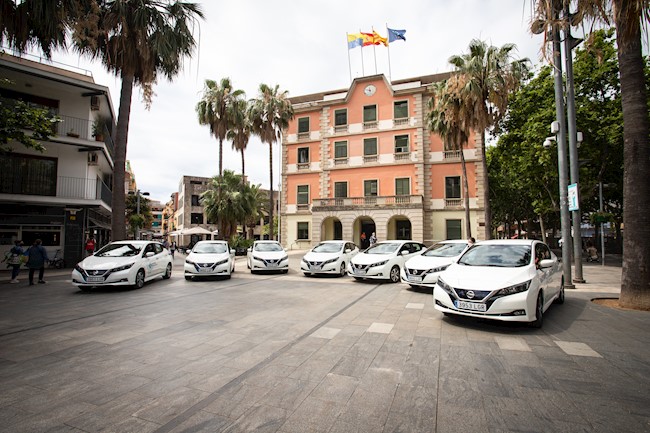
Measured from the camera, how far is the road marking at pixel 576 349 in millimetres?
4544

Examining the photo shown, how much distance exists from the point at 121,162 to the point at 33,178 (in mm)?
7315

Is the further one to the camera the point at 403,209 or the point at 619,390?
the point at 403,209

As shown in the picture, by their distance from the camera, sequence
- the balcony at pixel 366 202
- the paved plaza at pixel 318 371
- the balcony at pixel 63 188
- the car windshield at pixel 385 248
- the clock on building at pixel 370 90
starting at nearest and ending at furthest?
the paved plaza at pixel 318 371, the car windshield at pixel 385 248, the balcony at pixel 63 188, the balcony at pixel 366 202, the clock on building at pixel 370 90

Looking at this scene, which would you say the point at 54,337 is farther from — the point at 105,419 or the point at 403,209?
the point at 403,209

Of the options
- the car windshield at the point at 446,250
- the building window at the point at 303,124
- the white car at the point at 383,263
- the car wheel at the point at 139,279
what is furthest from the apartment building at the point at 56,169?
the car windshield at the point at 446,250

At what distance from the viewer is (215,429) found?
275 centimetres

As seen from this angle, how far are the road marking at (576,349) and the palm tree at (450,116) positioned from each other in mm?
16510

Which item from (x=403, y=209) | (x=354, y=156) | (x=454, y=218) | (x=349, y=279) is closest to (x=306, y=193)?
(x=354, y=156)

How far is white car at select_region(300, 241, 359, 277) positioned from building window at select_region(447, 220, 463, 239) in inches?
627

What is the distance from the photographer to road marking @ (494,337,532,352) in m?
4.79

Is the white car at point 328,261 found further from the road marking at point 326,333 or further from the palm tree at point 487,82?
the palm tree at point 487,82

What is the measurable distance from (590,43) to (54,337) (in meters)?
10.0

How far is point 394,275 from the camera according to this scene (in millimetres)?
11961

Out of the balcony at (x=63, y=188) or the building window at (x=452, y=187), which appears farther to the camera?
→ the building window at (x=452, y=187)
